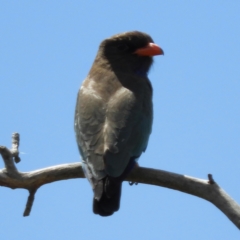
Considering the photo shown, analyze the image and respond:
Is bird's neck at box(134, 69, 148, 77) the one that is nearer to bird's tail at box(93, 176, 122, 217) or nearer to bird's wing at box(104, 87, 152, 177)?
bird's wing at box(104, 87, 152, 177)

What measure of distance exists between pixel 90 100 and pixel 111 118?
1.70ft

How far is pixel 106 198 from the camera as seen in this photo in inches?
234

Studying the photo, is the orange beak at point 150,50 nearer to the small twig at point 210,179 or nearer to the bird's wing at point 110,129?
the bird's wing at point 110,129

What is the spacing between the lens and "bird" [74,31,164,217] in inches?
239

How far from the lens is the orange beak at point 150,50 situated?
8359 millimetres

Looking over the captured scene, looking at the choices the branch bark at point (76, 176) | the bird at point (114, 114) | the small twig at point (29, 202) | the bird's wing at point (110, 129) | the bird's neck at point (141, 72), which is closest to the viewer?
the branch bark at point (76, 176)

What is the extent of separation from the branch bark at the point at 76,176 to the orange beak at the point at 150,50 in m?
2.55

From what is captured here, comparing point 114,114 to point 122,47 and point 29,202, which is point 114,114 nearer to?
point 29,202

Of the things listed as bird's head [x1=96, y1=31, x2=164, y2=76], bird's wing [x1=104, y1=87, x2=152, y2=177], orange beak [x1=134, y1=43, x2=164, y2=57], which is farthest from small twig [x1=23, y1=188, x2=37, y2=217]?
orange beak [x1=134, y1=43, x2=164, y2=57]

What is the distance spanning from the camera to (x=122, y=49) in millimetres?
8539

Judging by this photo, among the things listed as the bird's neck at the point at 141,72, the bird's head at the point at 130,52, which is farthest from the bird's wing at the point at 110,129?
the bird's head at the point at 130,52

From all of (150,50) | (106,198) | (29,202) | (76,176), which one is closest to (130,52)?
(150,50)

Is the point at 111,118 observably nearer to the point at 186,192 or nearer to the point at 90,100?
the point at 90,100

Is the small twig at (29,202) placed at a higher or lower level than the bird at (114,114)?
lower
